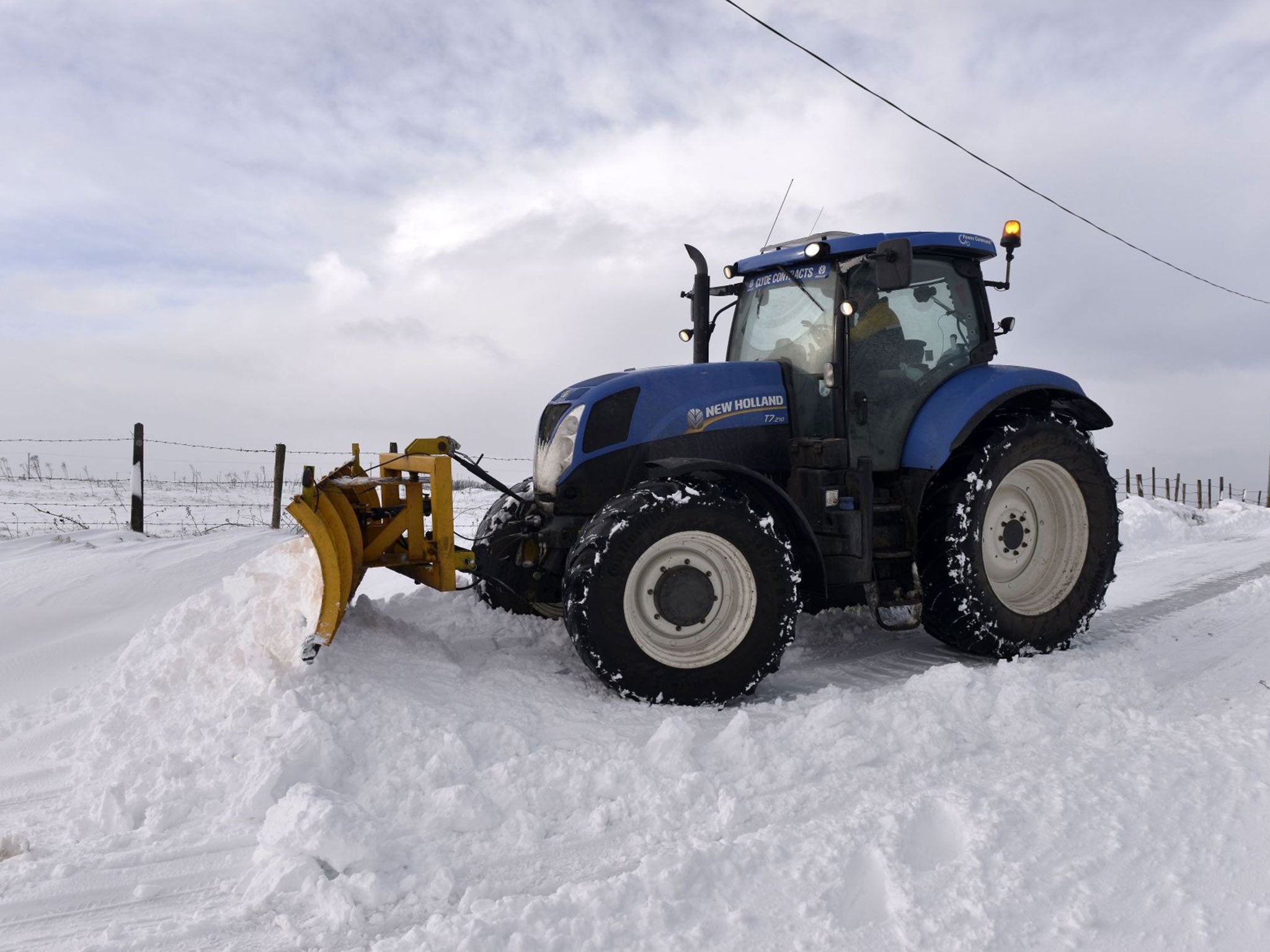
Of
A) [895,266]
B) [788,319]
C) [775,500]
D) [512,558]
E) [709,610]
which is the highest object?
[895,266]

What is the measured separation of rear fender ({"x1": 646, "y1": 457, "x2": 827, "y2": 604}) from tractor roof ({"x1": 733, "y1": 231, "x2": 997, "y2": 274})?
4.36 feet

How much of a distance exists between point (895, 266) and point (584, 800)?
9.24 ft

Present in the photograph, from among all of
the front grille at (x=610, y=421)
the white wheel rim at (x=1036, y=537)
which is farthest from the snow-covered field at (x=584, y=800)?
the front grille at (x=610, y=421)

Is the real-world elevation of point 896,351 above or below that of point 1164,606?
above

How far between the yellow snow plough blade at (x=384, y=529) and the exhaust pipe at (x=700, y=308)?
195 centimetres

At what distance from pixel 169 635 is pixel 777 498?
298 cm

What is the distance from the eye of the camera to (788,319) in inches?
195

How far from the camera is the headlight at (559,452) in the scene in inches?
173

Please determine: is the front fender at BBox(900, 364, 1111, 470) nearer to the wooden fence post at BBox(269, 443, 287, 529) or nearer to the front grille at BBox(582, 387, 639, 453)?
the front grille at BBox(582, 387, 639, 453)

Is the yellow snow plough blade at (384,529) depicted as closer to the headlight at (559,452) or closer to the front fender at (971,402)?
the headlight at (559,452)

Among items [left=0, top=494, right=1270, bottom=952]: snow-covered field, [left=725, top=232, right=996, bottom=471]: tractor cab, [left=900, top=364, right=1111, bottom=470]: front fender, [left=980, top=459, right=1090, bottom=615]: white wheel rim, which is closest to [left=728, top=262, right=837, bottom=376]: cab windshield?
[left=725, top=232, right=996, bottom=471]: tractor cab

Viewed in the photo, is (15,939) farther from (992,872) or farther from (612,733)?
(992,872)

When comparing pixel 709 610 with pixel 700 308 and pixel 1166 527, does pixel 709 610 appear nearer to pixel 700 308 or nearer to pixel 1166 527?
pixel 700 308

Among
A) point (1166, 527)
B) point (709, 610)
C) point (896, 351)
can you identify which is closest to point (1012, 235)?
point (896, 351)
